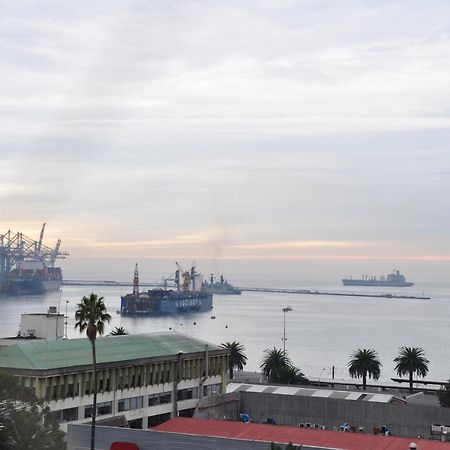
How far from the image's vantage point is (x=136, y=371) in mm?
56375

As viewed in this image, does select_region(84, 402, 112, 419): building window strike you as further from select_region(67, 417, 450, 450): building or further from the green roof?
select_region(67, 417, 450, 450): building

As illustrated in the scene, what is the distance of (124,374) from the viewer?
55375mm

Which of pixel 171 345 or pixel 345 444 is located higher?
pixel 171 345

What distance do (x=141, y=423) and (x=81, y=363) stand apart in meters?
7.17

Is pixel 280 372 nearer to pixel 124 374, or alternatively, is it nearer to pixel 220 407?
pixel 220 407

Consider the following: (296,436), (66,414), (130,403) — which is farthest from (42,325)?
(296,436)

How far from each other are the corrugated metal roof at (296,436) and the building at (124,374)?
5073 mm

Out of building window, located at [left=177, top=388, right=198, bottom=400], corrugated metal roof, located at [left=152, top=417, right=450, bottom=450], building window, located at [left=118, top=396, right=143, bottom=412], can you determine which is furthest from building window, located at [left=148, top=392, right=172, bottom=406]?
corrugated metal roof, located at [left=152, top=417, right=450, bottom=450]

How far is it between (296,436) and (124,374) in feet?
43.5

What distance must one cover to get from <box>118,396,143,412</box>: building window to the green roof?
2594mm

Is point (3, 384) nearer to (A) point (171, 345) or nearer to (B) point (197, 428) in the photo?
(B) point (197, 428)

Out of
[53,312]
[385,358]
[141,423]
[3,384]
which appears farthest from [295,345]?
[3,384]

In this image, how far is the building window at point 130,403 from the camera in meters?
55.0

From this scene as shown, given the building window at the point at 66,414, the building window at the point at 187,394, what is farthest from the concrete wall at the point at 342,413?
the building window at the point at 66,414
